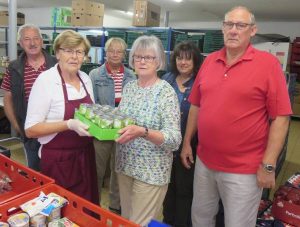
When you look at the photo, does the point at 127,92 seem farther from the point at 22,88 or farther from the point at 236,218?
the point at 22,88

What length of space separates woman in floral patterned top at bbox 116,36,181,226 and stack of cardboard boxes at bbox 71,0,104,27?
15.0 feet

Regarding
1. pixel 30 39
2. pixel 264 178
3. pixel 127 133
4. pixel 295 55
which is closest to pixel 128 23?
pixel 295 55

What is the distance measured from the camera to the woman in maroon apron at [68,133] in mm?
1526

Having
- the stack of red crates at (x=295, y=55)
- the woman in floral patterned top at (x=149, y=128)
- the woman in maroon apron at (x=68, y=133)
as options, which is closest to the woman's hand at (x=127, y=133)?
the woman in floral patterned top at (x=149, y=128)

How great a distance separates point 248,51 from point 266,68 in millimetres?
147

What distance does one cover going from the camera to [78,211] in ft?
3.79

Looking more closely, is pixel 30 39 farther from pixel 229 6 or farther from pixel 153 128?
pixel 229 6

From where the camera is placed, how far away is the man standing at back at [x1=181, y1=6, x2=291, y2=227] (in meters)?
1.57

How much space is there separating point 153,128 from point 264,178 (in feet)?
2.07

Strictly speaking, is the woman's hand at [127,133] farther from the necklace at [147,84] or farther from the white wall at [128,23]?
the white wall at [128,23]

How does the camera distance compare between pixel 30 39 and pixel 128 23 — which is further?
pixel 128 23

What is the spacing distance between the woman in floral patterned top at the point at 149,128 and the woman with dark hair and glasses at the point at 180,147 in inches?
28.1

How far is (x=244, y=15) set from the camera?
164 cm

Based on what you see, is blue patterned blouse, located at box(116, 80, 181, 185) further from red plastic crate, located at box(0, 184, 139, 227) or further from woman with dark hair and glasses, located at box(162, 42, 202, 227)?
woman with dark hair and glasses, located at box(162, 42, 202, 227)
